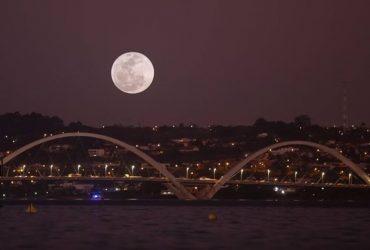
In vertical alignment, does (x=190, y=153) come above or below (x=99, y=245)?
above

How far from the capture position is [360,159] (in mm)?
180250

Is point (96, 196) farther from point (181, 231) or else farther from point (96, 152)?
point (181, 231)

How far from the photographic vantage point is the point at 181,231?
72125 mm

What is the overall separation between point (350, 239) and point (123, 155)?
130m

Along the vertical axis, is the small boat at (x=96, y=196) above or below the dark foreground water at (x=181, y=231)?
above

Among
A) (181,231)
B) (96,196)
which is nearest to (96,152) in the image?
(96,196)

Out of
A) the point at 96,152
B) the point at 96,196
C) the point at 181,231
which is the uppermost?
the point at 96,152

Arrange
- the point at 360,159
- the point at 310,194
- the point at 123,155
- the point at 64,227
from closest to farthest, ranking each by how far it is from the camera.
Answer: the point at 64,227, the point at 310,194, the point at 360,159, the point at 123,155

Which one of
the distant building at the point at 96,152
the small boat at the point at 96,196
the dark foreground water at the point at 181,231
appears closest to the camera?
the dark foreground water at the point at 181,231

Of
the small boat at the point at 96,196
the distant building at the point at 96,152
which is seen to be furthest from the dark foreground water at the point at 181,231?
the distant building at the point at 96,152

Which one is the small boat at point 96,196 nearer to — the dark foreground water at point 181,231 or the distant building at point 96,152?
the distant building at point 96,152

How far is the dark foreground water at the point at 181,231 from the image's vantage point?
198 feet

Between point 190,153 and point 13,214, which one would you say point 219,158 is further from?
point 13,214

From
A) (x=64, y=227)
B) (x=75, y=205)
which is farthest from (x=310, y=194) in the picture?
(x=64, y=227)
